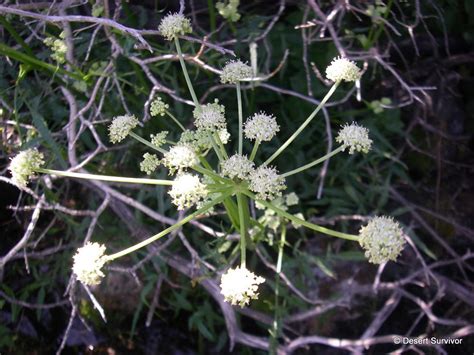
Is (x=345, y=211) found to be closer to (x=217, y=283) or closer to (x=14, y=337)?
(x=217, y=283)

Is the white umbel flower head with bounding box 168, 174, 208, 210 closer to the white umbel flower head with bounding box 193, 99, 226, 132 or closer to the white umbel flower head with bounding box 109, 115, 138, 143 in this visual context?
the white umbel flower head with bounding box 193, 99, 226, 132

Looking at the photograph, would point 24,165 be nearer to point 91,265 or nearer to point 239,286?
point 91,265

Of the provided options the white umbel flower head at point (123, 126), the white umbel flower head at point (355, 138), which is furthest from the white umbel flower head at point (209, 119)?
the white umbel flower head at point (355, 138)

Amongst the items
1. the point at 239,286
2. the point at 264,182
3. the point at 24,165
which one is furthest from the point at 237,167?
the point at 24,165

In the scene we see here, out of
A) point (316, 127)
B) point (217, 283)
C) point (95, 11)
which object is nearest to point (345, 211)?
point (316, 127)

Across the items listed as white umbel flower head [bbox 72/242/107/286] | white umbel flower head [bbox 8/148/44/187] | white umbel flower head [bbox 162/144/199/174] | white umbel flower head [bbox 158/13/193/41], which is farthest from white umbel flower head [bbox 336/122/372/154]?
white umbel flower head [bbox 8/148/44/187]
